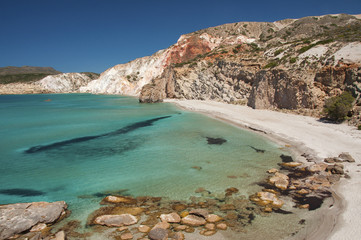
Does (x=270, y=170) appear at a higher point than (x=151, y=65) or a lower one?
lower

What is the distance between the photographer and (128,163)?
12.6 metres

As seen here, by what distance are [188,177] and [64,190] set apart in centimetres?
549

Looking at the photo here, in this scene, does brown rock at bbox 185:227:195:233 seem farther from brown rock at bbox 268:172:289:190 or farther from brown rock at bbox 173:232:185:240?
brown rock at bbox 268:172:289:190

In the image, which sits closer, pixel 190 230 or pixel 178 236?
pixel 178 236

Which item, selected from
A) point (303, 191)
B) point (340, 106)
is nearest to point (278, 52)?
point (340, 106)

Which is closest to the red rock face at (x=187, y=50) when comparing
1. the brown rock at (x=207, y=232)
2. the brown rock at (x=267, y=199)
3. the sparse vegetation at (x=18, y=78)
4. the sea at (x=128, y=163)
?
the sea at (x=128, y=163)

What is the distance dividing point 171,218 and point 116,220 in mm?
1712

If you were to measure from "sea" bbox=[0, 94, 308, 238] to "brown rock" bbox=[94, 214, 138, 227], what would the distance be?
0.75 m

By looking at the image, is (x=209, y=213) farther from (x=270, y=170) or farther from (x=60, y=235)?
(x=270, y=170)

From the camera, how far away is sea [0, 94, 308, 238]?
922 cm

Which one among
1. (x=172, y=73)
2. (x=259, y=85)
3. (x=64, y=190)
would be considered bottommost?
(x=64, y=190)

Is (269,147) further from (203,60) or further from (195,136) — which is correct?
(203,60)

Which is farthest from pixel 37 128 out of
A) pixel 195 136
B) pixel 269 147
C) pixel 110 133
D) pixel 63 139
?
pixel 269 147

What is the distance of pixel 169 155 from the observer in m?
13.8
